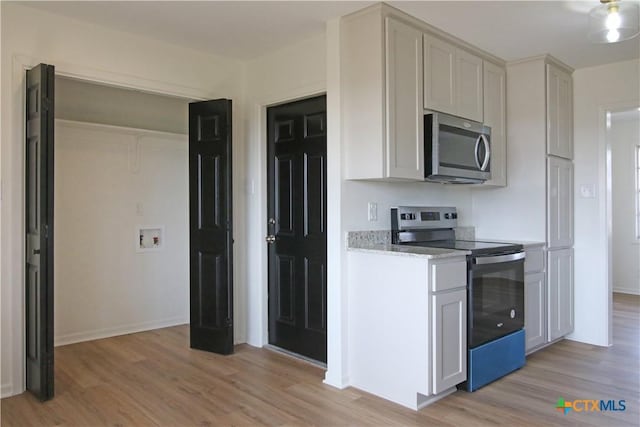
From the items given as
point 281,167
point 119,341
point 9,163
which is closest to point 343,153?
point 281,167

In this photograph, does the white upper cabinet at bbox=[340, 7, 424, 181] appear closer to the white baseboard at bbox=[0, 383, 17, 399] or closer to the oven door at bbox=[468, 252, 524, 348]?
the oven door at bbox=[468, 252, 524, 348]

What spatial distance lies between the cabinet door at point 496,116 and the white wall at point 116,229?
2.95m

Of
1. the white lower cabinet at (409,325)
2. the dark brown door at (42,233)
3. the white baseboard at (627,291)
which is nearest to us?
the white lower cabinet at (409,325)

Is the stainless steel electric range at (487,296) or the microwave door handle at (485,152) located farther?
the microwave door handle at (485,152)

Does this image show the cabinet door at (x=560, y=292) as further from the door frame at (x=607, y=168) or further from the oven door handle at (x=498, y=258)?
the oven door handle at (x=498, y=258)

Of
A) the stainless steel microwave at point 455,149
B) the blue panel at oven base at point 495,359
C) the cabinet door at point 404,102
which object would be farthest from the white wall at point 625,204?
the cabinet door at point 404,102

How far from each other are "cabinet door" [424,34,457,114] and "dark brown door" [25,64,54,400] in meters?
2.35

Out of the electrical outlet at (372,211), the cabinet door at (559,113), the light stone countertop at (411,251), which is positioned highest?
the cabinet door at (559,113)

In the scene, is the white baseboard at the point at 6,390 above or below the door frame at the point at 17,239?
below

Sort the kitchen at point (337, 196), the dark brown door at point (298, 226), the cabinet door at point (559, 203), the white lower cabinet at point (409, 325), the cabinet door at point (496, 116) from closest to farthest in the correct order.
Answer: the white lower cabinet at point (409, 325) → the kitchen at point (337, 196) → the dark brown door at point (298, 226) → the cabinet door at point (496, 116) → the cabinet door at point (559, 203)

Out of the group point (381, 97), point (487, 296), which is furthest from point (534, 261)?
point (381, 97)

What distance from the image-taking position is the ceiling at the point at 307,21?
2.88 meters

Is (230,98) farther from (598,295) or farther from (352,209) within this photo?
(598,295)

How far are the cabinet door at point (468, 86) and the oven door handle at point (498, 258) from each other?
106 cm
